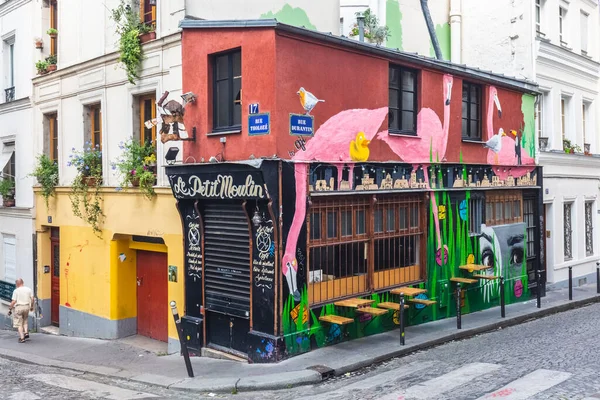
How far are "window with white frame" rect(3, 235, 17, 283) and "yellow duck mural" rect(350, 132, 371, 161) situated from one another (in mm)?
11323

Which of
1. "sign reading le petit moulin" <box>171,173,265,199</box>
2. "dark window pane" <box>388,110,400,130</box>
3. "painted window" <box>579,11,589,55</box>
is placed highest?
"painted window" <box>579,11,589,55</box>

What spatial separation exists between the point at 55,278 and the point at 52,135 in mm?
3800

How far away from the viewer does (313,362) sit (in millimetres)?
10102

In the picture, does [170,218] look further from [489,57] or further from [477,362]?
[489,57]

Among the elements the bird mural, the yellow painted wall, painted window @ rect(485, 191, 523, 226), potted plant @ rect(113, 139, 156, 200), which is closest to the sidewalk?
the yellow painted wall

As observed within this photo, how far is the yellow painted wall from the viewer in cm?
1256

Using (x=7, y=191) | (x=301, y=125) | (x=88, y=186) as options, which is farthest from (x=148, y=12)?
(x=7, y=191)

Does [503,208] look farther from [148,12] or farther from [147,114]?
[148,12]

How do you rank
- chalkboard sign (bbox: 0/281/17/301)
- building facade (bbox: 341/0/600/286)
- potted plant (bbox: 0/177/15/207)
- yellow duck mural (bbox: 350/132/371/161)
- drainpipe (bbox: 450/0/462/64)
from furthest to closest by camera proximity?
drainpipe (bbox: 450/0/462/64), chalkboard sign (bbox: 0/281/17/301), potted plant (bbox: 0/177/15/207), building facade (bbox: 341/0/600/286), yellow duck mural (bbox: 350/132/371/161)

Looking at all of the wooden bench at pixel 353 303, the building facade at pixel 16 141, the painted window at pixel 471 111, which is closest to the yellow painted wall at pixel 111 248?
the building facade at pixel 16 141

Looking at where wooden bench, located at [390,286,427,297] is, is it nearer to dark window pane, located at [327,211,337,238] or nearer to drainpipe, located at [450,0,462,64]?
dark window pane, located at [327,211,337,238]

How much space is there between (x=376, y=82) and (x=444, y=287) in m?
4.76

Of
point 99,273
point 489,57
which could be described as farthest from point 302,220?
point 489,57

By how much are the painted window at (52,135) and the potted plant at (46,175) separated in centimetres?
27
